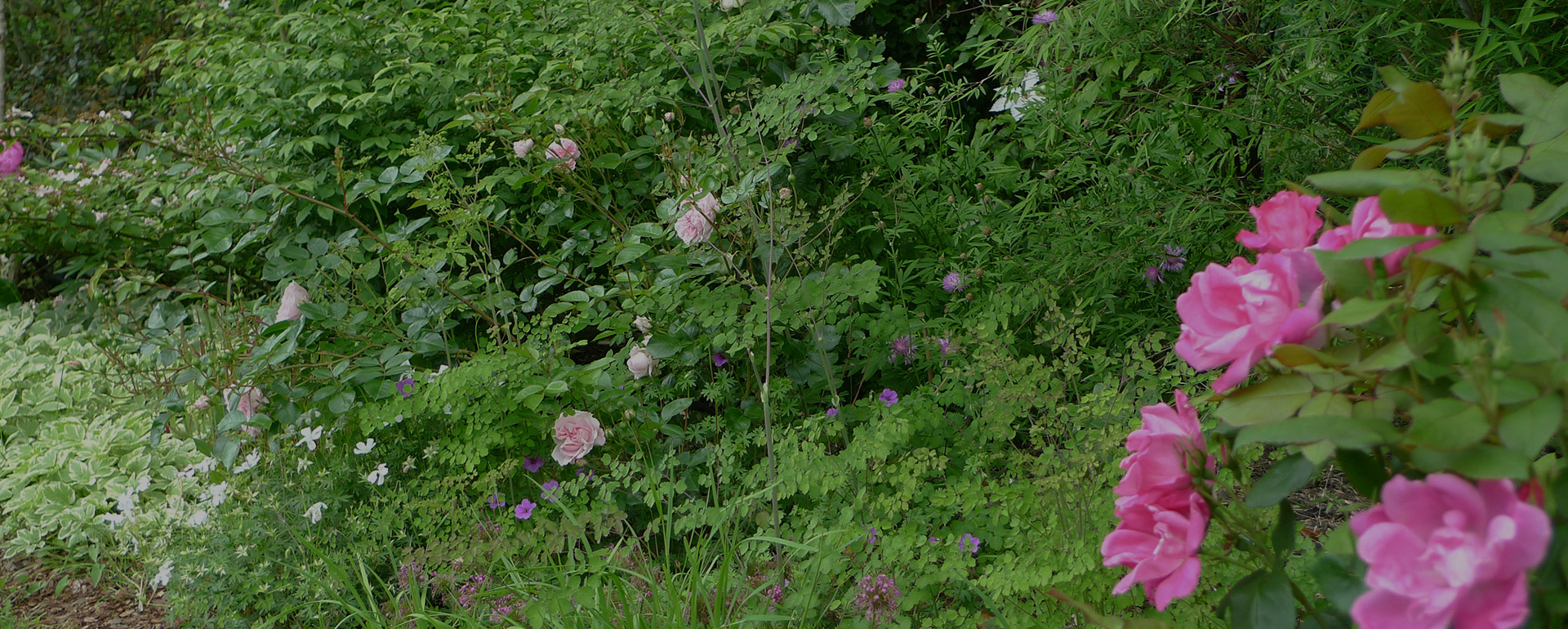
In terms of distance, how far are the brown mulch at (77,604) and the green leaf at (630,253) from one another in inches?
54.3

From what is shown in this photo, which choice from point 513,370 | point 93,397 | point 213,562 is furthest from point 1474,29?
point 93,397

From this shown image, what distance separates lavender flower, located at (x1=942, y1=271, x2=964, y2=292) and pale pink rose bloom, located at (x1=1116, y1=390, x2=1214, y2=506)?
1.65m

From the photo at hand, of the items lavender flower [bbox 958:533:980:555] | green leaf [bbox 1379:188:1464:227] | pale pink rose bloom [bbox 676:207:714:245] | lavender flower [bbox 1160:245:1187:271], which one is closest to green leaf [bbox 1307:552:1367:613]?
green leaf [bbox 1379:188:1464:227]

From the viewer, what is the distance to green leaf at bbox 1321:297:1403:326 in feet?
1.93

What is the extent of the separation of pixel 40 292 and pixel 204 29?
1.58 m

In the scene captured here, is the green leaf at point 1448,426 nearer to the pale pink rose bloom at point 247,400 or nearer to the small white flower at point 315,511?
the small white flower at point 315,511

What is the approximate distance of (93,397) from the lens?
341cm

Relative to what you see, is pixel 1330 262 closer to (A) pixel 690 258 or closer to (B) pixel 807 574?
(B) pixel 807 574

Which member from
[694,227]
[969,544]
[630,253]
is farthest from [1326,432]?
[630,253]

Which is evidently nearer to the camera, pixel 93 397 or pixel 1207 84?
pixel 1207 84

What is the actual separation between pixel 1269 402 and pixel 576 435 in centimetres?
172

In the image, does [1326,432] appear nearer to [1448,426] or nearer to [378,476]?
[1448,426]

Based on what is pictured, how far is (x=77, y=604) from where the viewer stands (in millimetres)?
2533

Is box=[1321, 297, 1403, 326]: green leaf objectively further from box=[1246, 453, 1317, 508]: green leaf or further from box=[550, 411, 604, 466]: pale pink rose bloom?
box=[550, 411, 604, 466]: pale pink rose bloom
